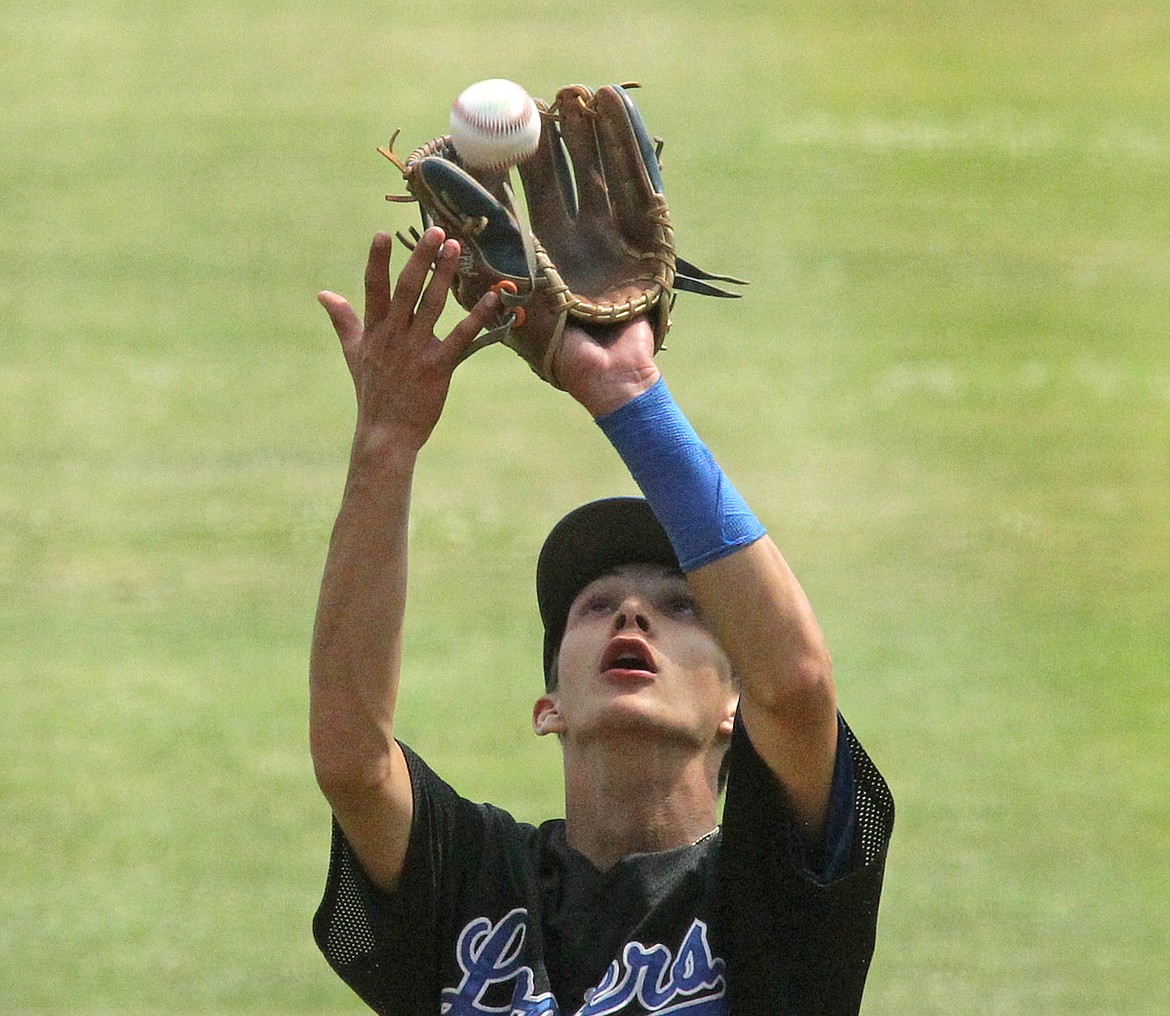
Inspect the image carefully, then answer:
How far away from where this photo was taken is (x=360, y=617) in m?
2.72

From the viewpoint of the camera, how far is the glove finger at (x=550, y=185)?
3.00m

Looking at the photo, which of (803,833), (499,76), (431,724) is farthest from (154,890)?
(499,76)

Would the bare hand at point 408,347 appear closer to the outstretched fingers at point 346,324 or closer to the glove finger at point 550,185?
the outstretched fingers at point 346,324

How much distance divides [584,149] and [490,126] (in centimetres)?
19

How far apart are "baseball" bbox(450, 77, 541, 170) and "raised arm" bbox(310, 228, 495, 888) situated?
23cm

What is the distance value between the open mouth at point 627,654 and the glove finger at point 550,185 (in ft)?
2.03

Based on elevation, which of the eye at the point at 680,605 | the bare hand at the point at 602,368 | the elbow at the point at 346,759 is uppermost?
the bare hand at the point at 602,368

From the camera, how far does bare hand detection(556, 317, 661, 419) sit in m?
2.76

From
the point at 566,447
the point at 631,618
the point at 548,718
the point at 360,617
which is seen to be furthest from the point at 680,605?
the point at 566,447

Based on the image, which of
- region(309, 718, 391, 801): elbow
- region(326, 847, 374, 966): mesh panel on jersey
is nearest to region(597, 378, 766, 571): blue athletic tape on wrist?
region(309, 718, 391, 801): elbow

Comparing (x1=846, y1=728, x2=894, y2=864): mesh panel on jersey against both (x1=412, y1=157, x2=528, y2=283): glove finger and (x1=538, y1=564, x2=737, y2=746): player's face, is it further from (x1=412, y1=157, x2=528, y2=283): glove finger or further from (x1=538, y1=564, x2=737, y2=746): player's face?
(x1=412, y1=157, x2=528, y2=283): glove finger

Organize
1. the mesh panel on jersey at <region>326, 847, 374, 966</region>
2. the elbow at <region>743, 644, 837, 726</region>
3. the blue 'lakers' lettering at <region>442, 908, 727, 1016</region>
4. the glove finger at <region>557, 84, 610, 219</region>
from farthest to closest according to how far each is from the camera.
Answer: the glove finger at <region>557, 84, 610, 219</region> < the mesh panel on jersey at <region>326, 847, 374, 966</region> < the blue 'lakers' lettering at <region>442, 908, 727, 1016</region> < the elbow at <region>743, 644, 837, 726</region>

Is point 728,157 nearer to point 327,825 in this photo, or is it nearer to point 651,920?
point 327,825

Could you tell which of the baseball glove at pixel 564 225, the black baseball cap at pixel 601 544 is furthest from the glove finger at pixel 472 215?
the black baseball cap at pixel 601 544
